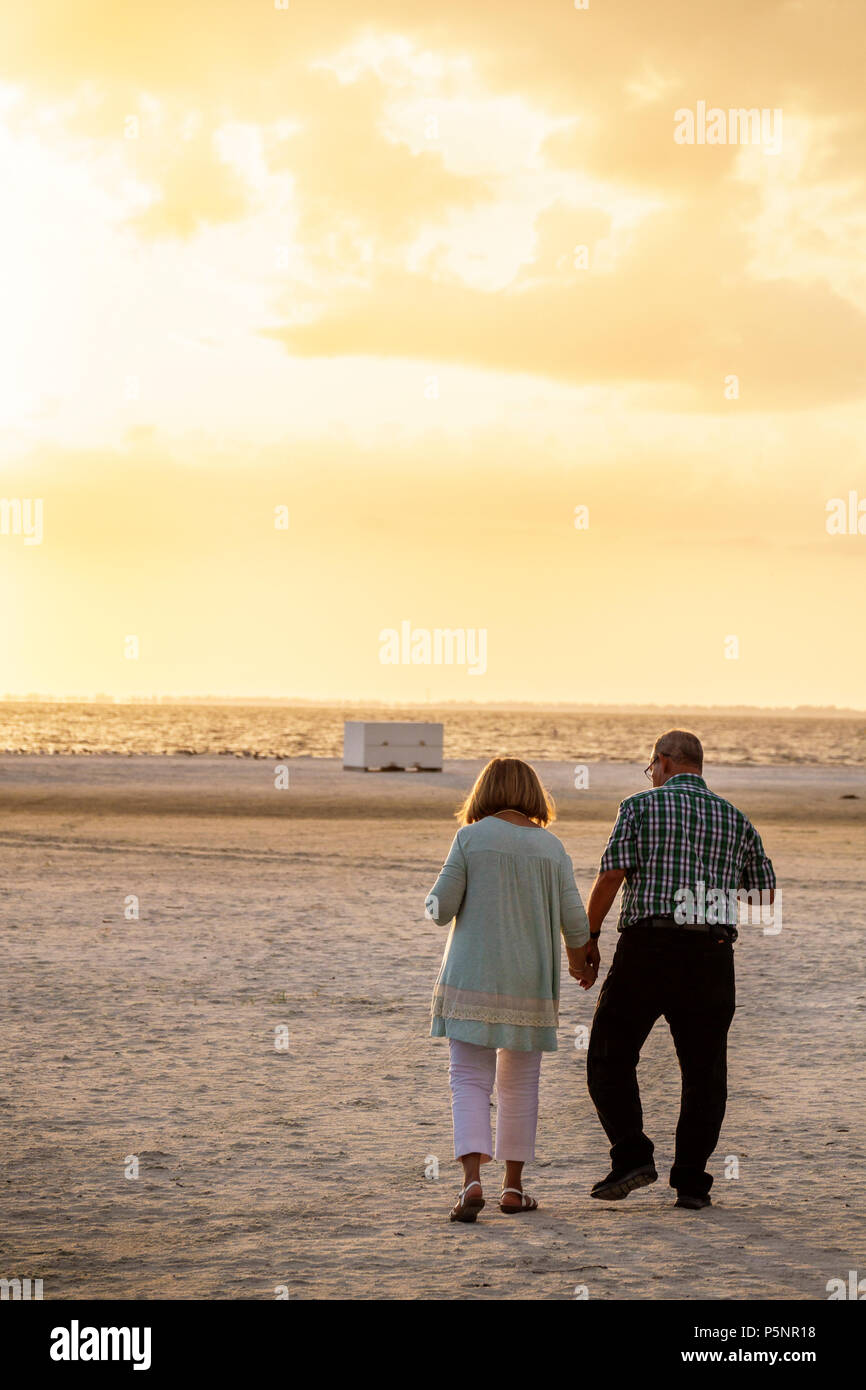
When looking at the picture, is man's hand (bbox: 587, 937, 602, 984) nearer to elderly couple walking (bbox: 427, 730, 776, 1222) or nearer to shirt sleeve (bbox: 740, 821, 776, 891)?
elderly couple walking (bbox: 427, 730, 776, 1222)

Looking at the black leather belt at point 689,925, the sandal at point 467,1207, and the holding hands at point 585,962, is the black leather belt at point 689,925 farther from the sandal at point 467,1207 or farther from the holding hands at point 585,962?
the sandal at point 467,1207

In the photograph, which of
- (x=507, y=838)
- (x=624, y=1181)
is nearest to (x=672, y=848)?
(x=507, y=838)

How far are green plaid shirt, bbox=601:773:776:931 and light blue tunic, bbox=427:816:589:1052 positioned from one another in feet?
0.88

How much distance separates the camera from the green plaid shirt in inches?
237

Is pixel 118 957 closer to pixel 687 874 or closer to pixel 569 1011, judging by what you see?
pixel 569 1011

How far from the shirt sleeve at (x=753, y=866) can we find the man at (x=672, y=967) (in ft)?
0.21

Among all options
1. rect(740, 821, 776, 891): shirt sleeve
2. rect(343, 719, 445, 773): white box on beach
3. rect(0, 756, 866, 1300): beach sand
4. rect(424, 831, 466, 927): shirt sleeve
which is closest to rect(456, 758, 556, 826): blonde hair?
rect(424, 831, 466, 927): shirt sleeve

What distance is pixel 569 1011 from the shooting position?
10727 millimetres

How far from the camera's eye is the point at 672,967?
19.7 ft

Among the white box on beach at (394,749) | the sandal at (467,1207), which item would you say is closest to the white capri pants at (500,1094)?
the sandal at (467,1207)

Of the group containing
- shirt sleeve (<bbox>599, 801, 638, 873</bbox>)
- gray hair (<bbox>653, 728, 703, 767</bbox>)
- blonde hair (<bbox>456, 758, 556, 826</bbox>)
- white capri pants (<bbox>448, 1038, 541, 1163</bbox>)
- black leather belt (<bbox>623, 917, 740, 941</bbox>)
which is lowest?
white capri pants (<bbox>448, 1038, 541, 1163</bbox>)

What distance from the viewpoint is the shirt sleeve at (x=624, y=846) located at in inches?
238
